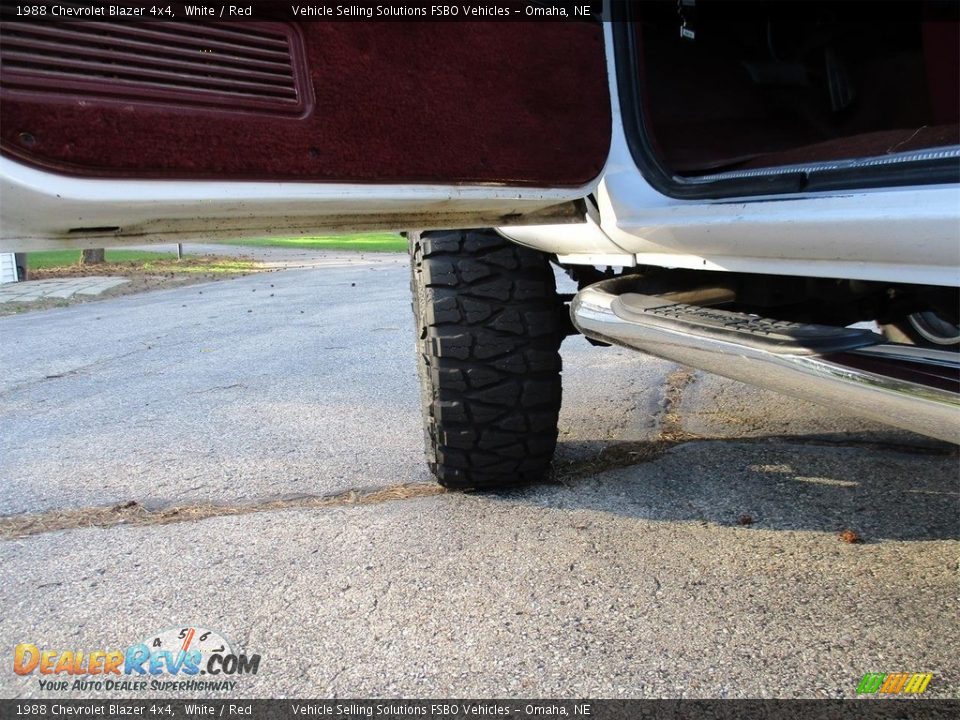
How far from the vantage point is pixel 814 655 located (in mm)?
1284

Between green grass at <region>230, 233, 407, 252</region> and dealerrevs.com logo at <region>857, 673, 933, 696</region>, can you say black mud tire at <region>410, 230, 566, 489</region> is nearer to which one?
dealerrevs.com logo at <region>857, 673, 933, 696</region>

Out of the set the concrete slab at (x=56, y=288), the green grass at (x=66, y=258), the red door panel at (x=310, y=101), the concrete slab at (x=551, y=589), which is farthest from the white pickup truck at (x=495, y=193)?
the green grass at (x=66, y=258)

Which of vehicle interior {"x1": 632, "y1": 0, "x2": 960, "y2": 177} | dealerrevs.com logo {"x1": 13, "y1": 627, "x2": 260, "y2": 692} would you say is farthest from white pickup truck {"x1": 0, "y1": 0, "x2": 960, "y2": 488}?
vehicle interior {"x1": 632, "y1": 0, "x2": 960, "y2": 177}

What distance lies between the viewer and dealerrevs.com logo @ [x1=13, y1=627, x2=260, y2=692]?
127 centimetres

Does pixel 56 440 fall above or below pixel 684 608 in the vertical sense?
above

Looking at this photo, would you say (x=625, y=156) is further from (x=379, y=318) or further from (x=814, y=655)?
(x=379, y=318)

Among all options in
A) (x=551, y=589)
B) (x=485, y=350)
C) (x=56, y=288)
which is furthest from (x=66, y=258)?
(x=551, y=589)

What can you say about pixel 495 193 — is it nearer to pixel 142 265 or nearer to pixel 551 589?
pixel 551 589

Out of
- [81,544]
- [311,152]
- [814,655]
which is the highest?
[311,152]

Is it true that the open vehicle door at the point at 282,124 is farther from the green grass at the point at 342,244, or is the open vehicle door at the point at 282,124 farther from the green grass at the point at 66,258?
the green grass at the point at 342,244

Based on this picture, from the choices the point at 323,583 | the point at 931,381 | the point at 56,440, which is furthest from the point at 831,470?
the point at 56,440

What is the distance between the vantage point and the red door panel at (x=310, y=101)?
88 cm

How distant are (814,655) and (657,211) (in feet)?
2.54

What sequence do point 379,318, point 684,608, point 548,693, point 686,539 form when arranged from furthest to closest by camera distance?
point 379,318
point 686,539
point 684,608
point 548,693
